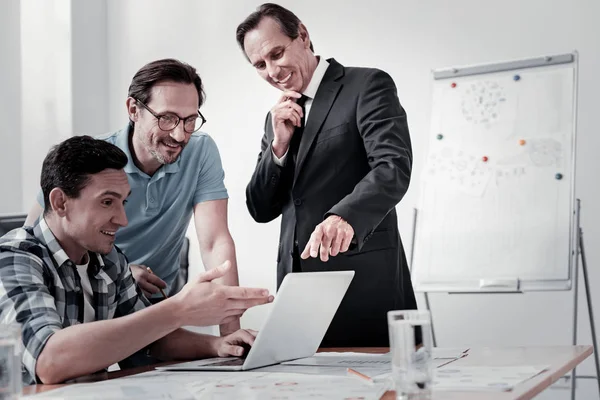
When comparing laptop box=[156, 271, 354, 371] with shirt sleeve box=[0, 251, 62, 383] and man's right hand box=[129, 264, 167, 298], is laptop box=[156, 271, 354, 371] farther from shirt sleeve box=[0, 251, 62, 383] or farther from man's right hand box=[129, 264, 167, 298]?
man's right hand box=[129, 264, 167, 298]

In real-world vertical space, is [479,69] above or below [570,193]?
above

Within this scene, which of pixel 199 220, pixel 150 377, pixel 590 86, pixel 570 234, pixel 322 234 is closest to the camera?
pixel 150 377

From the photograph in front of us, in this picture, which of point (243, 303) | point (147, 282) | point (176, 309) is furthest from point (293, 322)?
point (147, 282)

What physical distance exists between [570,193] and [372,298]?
131 centimetres

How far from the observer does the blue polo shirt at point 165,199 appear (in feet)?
7.27

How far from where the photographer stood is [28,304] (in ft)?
4.77

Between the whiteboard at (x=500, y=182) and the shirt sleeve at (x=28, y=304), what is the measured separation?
198 centimetres

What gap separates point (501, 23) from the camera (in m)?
3.82

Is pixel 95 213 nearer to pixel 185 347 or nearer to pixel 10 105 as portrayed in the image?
pixel 185 347

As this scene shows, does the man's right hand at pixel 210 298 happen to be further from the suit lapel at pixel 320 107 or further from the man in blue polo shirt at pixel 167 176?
the suit lapel at pixel 320 107

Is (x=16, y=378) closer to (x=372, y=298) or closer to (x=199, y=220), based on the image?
(x=372, y=298)

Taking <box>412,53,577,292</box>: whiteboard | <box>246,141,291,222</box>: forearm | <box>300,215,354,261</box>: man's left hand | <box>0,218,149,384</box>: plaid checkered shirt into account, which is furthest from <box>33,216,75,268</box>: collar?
<box>412,53,577,292</box>: whiteboard

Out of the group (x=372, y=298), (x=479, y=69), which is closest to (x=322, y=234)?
(x=372, y=298)

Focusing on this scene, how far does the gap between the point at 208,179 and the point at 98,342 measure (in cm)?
101
